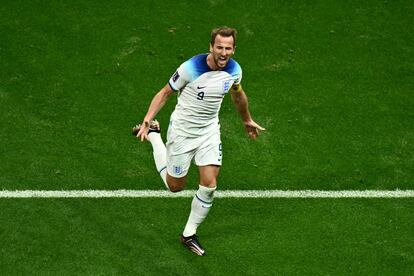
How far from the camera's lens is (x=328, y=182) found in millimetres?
10656

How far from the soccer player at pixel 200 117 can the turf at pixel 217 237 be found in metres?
0.37

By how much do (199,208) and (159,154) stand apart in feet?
3.14

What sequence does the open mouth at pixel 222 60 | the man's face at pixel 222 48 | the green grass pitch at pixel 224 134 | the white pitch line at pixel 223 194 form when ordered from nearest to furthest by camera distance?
1. the man's face at pixel 222 48
2. the open mouth at pixel 222 60
3. the green grass pitch at pixel 224 134
4. the white pitch line at pixel 223 194

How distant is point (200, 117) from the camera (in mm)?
9320

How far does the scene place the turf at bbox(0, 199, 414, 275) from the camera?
30.5 feet

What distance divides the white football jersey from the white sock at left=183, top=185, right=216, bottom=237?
595 millimetres

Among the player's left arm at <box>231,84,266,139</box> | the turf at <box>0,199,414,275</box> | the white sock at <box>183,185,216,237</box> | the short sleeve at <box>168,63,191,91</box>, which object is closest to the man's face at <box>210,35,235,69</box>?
the short sleeve at <box>168,63,191,91</box>

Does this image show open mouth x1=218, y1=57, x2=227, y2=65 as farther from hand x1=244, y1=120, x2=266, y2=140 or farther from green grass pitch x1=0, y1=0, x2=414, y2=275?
green grass pitch x1=0, y1=0, x2=414, y2=275

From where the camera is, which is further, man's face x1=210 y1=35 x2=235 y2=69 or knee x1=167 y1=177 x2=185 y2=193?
knee x1=167 y1=177 x2=185 y2=193

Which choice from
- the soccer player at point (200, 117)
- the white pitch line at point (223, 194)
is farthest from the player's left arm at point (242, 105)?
the white pitch line at point (223, 194)

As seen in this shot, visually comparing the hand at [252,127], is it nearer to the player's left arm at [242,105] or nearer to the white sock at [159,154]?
the player's left arm at [242,105]

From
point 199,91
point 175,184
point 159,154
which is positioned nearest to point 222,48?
point 199,91

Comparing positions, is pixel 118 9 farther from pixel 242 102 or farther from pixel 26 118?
pixel 242 102

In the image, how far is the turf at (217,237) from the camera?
9305mm
